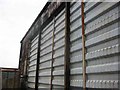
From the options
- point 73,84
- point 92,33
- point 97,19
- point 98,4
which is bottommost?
point 73,84

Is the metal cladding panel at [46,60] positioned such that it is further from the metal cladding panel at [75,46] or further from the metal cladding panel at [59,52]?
the metal cladding panel at [75,46]

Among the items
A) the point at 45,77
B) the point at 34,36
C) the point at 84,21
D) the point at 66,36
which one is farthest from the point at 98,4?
the point at 34,36

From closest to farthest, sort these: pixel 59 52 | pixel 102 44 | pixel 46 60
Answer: pixel 102 44, pixel 59 52, pixel 46 60

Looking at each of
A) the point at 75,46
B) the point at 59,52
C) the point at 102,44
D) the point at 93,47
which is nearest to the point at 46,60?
the point at 59,52

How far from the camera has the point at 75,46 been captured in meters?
4.61

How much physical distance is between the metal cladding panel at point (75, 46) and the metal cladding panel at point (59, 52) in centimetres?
62

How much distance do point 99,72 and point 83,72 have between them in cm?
55

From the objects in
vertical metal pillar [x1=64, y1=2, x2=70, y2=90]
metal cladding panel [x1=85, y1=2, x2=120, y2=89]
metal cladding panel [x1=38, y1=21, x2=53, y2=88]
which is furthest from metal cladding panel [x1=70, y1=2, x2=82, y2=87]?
metal cladding panel [x1=38, y1=21, x2=53, y2=88]

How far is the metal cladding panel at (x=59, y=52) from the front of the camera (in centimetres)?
540

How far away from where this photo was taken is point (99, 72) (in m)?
3.51

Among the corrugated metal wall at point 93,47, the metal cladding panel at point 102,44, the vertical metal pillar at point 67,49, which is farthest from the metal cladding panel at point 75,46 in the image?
the metal cladding panel at point 102,44

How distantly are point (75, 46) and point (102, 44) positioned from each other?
117cm

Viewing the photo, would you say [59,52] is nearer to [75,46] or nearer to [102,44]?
[75,46]

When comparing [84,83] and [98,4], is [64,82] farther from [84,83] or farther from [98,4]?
[98,4]
